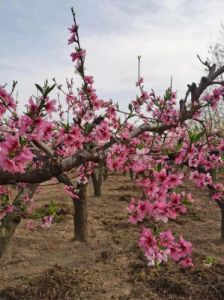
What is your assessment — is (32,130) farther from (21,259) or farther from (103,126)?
(21,259)

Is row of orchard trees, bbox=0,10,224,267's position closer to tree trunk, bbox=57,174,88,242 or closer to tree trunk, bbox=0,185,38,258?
tree trunk, bbox=0,185,38,258

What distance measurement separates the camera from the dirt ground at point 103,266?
17.1 ft

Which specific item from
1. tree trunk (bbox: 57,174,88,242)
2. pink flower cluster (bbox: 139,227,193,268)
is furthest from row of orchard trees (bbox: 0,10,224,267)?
tree trunk (bbox: 57,174,88,242)

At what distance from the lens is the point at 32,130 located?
2.31 metres

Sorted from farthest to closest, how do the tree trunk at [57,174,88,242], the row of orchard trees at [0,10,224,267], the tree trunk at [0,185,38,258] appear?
the tree trunk at [57,174,88,242]
the tree trunk at [0,185,38,258]
the row of orchard trees at [0,10,224,267]

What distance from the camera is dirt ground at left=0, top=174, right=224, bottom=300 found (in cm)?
520

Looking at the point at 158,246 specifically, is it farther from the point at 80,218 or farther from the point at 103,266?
the point at 80,218

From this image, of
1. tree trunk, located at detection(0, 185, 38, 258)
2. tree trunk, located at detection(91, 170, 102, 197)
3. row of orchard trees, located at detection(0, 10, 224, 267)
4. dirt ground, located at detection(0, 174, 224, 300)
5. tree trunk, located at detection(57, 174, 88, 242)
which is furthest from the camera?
tree trunk, located at detection(91, 170, 102, 197)

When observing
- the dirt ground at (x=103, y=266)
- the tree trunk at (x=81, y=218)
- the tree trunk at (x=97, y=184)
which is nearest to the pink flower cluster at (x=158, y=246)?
the dirt ground at (x=103, y=266)

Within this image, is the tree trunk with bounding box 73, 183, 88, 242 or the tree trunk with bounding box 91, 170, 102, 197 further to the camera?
the tree trunk with bounding box 91, 170, 102, 197

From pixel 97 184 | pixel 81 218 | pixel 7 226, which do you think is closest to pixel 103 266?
pixel 7 226

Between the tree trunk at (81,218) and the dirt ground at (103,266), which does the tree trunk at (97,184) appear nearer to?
the dirt ground at (103,266)

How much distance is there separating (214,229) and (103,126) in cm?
624

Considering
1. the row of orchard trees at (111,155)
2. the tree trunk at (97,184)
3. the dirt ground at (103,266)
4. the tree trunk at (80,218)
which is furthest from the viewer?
the tree trunk at (97,184)
